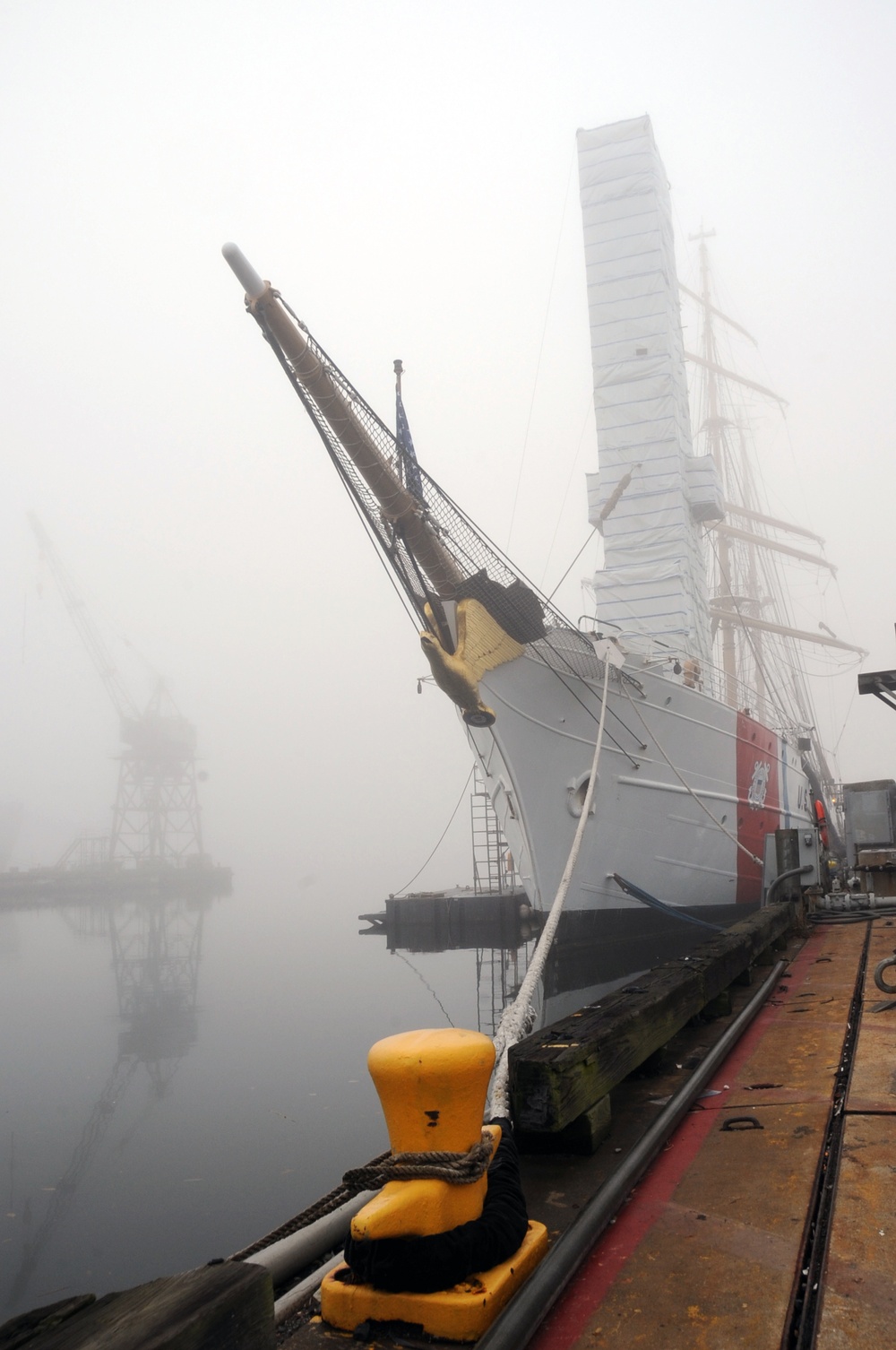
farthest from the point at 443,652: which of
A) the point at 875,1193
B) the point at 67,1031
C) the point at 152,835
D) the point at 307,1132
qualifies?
the point at 152,835

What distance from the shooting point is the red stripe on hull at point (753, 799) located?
17641mm

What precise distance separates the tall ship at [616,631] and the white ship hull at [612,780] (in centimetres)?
3

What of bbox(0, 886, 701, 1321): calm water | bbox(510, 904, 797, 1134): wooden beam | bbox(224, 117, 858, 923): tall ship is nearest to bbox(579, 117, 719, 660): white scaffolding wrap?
bbox(224, 117, 858, 923): tall ship

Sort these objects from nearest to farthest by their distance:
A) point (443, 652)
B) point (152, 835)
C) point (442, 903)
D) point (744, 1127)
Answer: point (744, 1127) → point (443, 652) → point (442, 903) → point (152, 835)

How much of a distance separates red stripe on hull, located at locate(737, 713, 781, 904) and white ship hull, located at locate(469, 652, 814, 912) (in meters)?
1.05

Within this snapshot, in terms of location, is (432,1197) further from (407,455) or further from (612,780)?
→ (612,780)

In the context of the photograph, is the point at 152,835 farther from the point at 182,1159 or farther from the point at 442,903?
the point at 182,1159

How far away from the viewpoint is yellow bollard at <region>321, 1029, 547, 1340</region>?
2150 millimetres

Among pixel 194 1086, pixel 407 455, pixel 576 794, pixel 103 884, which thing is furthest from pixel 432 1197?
pixel 103 884

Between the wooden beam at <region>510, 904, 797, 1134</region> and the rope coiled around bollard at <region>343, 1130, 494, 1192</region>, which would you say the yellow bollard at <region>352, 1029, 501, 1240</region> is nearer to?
the rope coiled around bollard at <region>343, 1130, 494, 1192</region>

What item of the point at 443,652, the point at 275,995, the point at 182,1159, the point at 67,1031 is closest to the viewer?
the point at 182,1159

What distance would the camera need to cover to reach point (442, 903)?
2727 cm

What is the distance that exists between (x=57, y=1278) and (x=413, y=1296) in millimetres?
4697

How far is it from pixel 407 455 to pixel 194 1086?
787 centimetres
